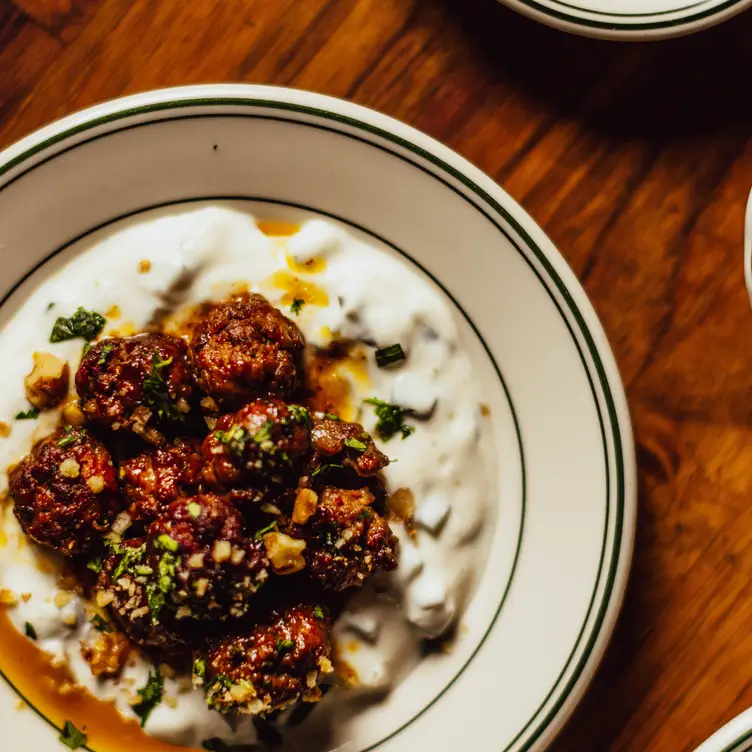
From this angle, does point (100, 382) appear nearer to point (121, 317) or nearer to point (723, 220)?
point (121, 317)

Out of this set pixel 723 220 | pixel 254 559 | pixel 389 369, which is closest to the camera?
pixel 254 559

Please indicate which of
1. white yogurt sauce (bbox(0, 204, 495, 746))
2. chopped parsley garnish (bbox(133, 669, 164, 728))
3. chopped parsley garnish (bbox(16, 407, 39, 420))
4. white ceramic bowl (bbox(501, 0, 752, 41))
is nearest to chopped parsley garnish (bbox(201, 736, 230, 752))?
white yogurt sauce (bbox(0, 204, 495, 746))

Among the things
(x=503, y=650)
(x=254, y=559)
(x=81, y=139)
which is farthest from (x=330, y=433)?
(x=81, y=139)

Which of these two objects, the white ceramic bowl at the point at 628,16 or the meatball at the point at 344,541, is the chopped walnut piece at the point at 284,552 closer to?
the meatball at the point at 344,541

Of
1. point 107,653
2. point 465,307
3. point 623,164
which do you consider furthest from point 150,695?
point 623,164

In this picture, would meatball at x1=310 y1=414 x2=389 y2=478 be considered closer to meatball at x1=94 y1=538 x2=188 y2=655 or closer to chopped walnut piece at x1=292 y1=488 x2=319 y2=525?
chopped walnut piece at x1=292 y1=488 x2=319 y2=525

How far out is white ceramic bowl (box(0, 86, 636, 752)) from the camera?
90.3 inches

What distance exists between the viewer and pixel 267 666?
7.01 ft

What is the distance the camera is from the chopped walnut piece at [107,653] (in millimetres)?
2432

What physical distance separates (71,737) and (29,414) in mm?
1060

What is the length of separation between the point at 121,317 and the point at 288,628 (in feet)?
3.60

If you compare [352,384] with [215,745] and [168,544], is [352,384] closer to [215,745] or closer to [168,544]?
[168,544]

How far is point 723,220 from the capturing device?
2641 millimetres

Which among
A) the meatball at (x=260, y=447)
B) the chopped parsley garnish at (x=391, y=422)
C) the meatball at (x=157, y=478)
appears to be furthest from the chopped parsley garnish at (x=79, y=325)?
the chopped parsley garnish at (x=391, y=422)
